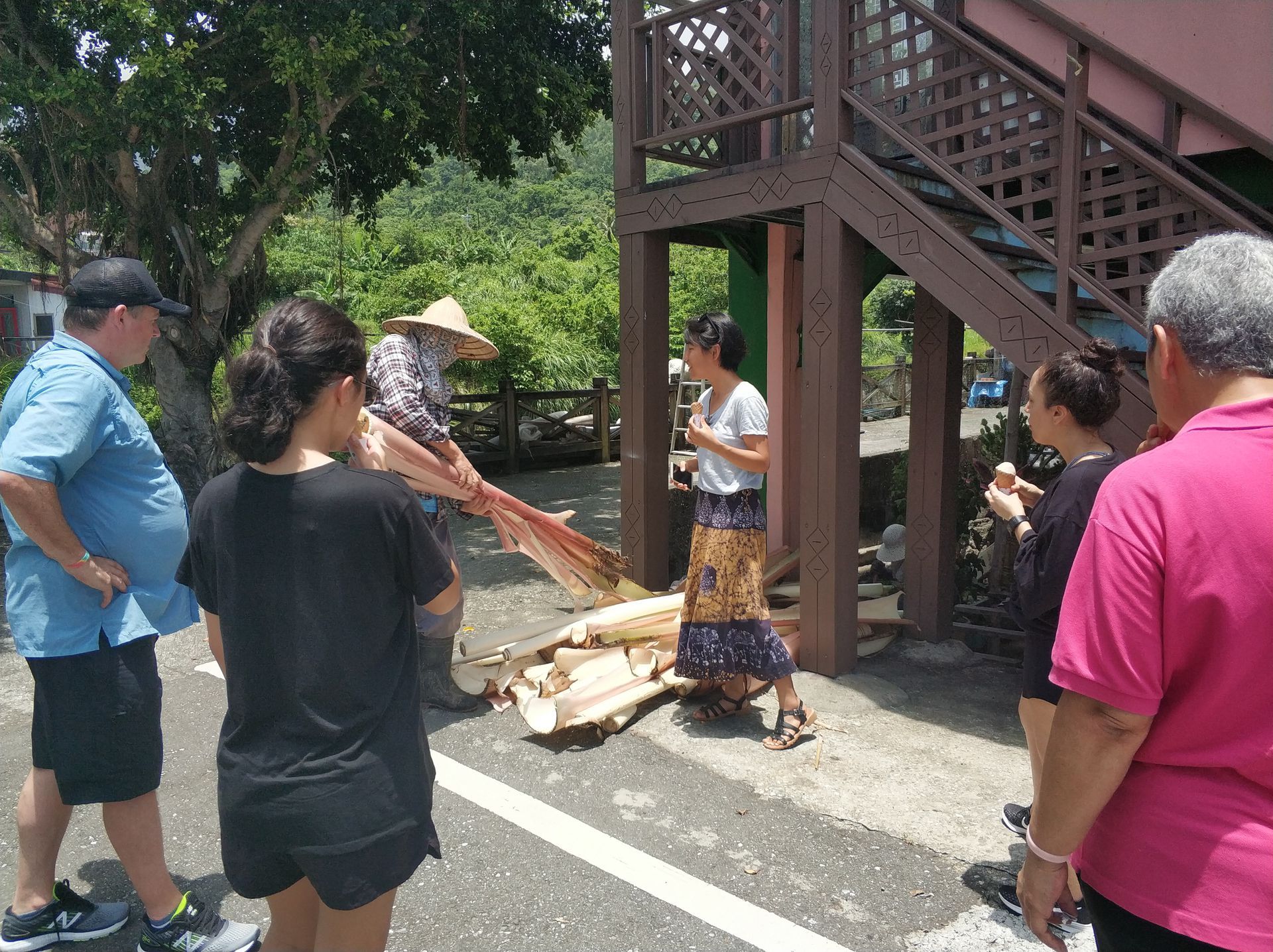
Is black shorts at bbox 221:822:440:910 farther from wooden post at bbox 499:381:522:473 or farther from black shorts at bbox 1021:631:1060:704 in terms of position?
wooden post at bbox 499:381:522:473

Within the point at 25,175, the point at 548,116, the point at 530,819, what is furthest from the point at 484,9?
the point at 530,819

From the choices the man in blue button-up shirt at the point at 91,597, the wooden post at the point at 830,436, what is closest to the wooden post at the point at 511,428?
the wooden post at the point at 830,436

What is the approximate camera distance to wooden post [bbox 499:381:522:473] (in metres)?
13.4

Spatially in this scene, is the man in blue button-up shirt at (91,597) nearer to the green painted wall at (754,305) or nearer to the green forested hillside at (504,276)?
the green painted wall at (754,305)

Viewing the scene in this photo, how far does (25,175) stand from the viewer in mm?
9375

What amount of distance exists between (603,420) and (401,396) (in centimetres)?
1057

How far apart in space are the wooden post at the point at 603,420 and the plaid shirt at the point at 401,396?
1045 cm

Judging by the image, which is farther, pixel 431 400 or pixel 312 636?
pixel 431 400

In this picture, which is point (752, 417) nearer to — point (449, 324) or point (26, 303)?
point (449, 324)

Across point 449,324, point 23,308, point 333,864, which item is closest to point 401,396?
point 449,324

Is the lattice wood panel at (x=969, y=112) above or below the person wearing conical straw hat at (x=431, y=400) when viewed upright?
above

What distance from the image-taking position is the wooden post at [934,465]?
571 centimetres

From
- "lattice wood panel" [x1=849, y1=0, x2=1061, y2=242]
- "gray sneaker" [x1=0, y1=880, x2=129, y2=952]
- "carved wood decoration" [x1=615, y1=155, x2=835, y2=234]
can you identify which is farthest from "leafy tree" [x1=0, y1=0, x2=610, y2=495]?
"gray sneaker" [x1=0, y1=880, x2=129, y2=952]

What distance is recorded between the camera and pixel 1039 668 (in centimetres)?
284
